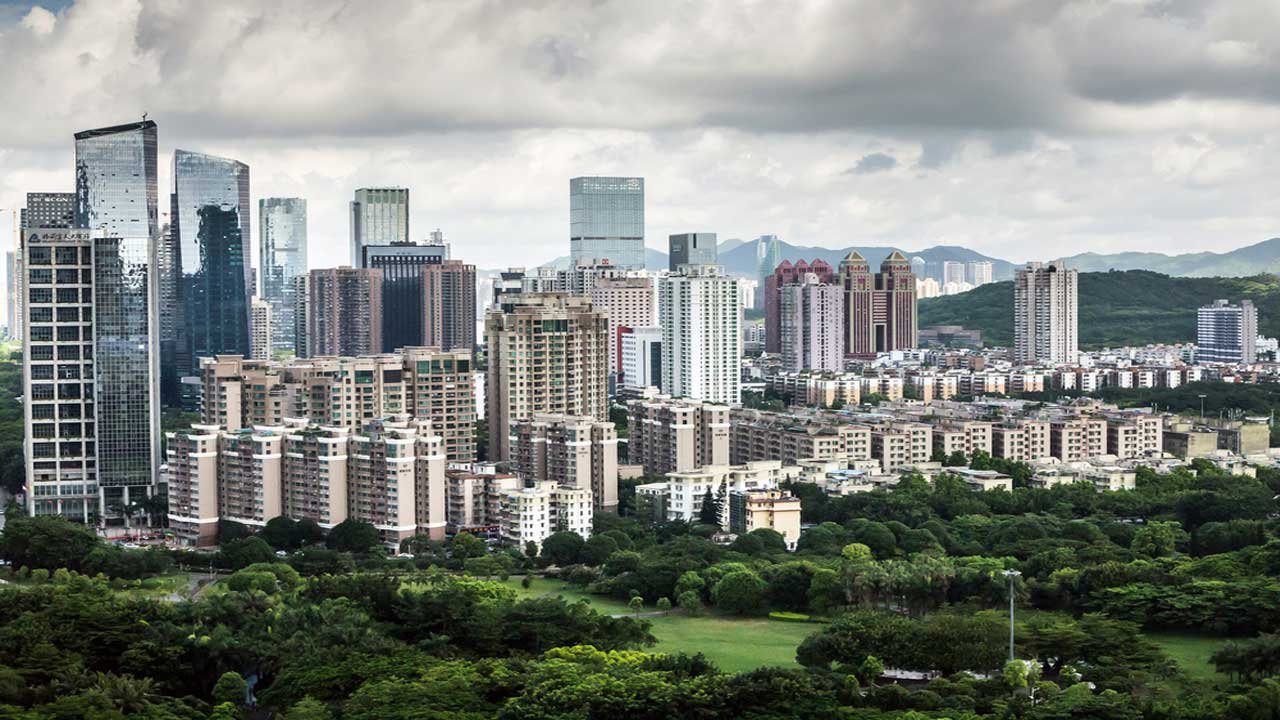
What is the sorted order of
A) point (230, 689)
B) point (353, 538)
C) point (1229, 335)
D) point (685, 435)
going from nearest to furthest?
point (230, 689) < point (353, 538) < point (685, 435) < point (1229, 335)

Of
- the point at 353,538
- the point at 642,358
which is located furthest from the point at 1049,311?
the point at 353,538

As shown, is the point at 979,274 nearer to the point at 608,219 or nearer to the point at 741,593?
the point at 608,219

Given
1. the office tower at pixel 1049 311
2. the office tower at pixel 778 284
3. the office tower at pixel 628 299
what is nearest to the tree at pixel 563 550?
the office tower at pixel 628 299

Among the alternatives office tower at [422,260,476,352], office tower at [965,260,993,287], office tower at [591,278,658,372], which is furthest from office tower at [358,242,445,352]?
office tower at [965,260,993,287]

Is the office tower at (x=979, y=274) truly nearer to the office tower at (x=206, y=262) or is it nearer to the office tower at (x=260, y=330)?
the office tower at (x=260, y=330)

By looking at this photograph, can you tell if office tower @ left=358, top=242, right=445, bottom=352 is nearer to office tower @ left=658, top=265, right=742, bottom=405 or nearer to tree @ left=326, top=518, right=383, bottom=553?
office tower @ left=658, top=265, right=742, bottom=405
